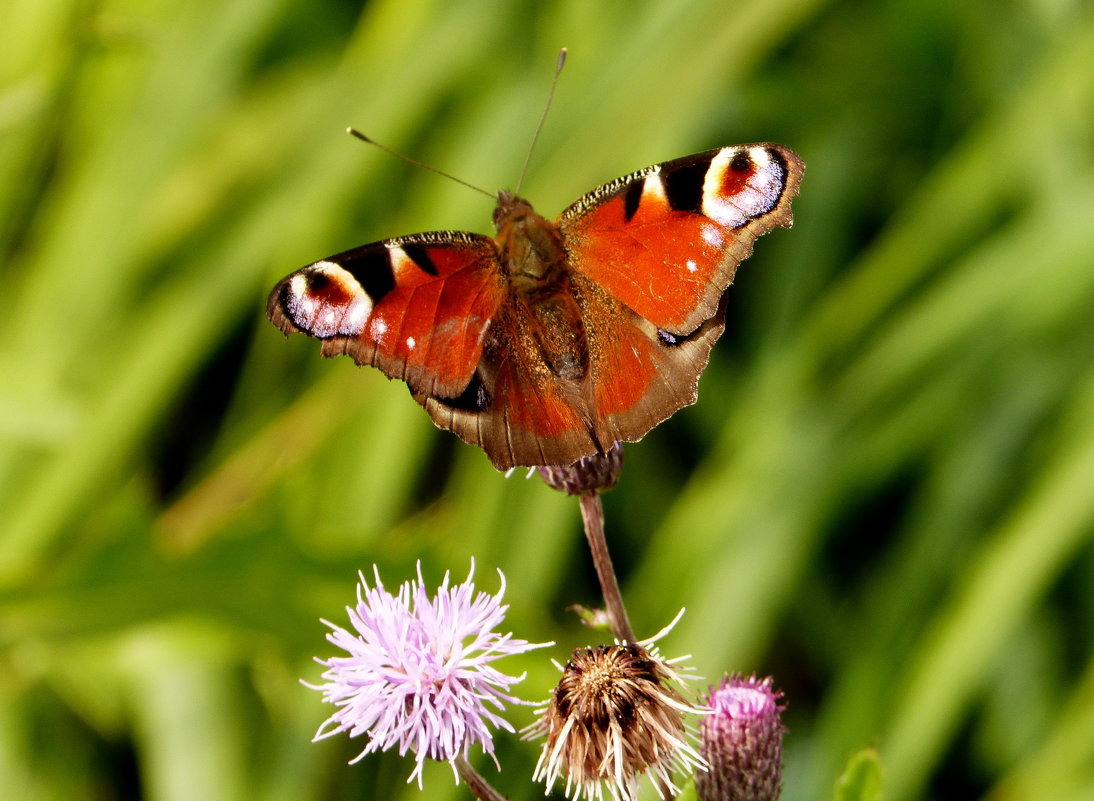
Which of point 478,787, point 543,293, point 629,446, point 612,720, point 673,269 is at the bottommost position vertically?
point 629,446

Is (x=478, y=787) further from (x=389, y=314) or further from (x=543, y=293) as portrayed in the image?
(x=543, y=293)

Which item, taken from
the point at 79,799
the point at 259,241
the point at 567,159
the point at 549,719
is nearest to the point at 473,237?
the point at 549,719

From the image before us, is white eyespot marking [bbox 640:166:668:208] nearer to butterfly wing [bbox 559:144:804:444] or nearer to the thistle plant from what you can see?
butterfly wing [bbox 559:144:804:444]

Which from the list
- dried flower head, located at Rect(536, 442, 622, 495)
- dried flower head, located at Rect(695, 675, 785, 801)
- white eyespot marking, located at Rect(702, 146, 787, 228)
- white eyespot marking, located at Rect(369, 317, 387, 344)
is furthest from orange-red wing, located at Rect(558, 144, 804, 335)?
dried flower head, located at Rect(695, 675, 785, 801)

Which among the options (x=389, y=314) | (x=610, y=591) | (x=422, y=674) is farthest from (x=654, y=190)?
(x=422, y=674)

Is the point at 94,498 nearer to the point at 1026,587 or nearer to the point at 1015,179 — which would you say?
the point at 1026,587

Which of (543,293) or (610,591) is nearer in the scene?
(610,591)
